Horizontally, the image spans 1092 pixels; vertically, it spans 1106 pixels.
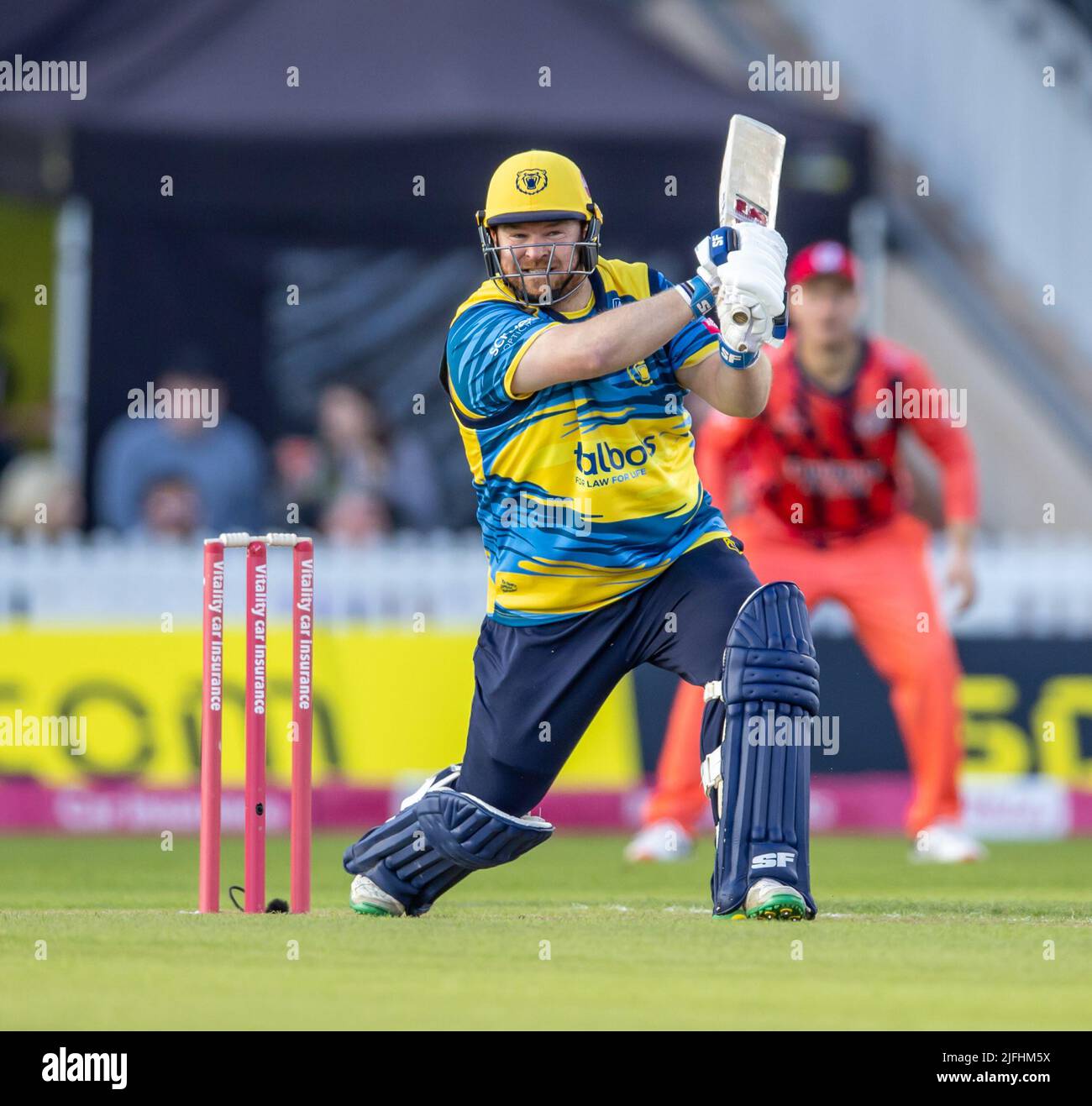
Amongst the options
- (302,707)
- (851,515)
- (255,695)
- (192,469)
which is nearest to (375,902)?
(302,707)

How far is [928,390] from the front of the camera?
959cm

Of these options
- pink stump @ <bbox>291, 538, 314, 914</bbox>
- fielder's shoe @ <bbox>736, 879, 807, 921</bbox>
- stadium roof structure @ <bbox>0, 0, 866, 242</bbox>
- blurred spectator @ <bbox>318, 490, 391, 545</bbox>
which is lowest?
fielder's shoe @ <bbox>736, 879, 807, 921</bbox>

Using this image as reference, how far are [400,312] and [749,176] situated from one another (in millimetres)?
9338

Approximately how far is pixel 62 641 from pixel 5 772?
2.30 feet

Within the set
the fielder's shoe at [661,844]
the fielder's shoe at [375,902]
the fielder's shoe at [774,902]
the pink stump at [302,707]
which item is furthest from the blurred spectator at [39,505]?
the fielder's shoe at [774,902]

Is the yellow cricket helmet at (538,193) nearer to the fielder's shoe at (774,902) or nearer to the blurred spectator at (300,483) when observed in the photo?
the fielder's shoe at (774,902)

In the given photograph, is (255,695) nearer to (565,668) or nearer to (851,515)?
(565,668)

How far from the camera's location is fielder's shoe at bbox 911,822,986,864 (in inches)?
362

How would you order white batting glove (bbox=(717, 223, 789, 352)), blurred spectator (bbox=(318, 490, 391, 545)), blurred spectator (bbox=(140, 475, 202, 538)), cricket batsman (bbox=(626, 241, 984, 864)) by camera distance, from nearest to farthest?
white batting glove (bbox=(717, 223, 789, 352)), cricket batsman (bbox=(626, 241, 984, 864)), blurred spectator (bbox=(140, 475, 202, 538)), blurred spectator (bbox=(318, 490, 391, 545))

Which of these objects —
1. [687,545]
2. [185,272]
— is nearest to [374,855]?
[687,545]

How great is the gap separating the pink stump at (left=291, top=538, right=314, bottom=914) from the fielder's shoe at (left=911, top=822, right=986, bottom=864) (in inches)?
135

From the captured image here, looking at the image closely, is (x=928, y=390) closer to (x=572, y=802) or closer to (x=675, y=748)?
(x=675, y=748)

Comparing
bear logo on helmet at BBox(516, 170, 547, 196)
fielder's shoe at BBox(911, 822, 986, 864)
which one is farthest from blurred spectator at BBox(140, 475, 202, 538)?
bear logo on helmet at BBox(516, 170, 547, 196)

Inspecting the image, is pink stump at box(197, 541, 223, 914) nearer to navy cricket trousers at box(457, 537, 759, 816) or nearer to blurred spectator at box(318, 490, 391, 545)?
navy cricket trousers at box(457, 537, 759, 816)
